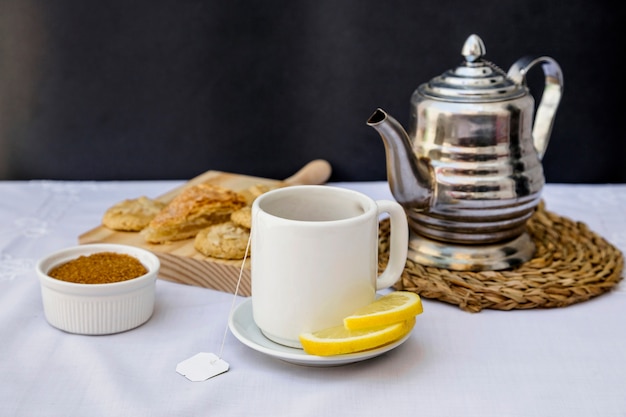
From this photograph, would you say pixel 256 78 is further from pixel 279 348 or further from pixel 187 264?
pixel 279 348

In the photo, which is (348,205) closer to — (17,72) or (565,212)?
(565,212)

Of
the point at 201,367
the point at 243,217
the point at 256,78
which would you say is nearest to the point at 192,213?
the point at 243,217

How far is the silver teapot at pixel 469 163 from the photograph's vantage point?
99 cm

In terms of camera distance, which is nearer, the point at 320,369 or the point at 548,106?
the point at 320,369

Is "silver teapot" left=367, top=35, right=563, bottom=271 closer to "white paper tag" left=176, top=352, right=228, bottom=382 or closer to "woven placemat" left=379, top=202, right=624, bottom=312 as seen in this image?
"woven placemat" left=379, top=202, right=624, bottom=312

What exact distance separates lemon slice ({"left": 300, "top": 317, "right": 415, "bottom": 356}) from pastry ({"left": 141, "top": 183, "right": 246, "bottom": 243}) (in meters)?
0.36

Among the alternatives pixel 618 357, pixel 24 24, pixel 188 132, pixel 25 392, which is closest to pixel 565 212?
pixel 618 357

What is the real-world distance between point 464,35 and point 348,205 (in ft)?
2.31

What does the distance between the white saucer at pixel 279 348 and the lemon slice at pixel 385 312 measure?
0.03m

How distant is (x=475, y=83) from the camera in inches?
39.2

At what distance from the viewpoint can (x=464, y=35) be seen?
4.68 feet

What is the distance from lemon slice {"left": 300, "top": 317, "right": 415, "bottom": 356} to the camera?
2.46ft

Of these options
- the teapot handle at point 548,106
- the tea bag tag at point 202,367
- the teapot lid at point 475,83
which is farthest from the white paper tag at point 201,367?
the teapot handle at point 548,106

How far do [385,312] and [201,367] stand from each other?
0.19m
